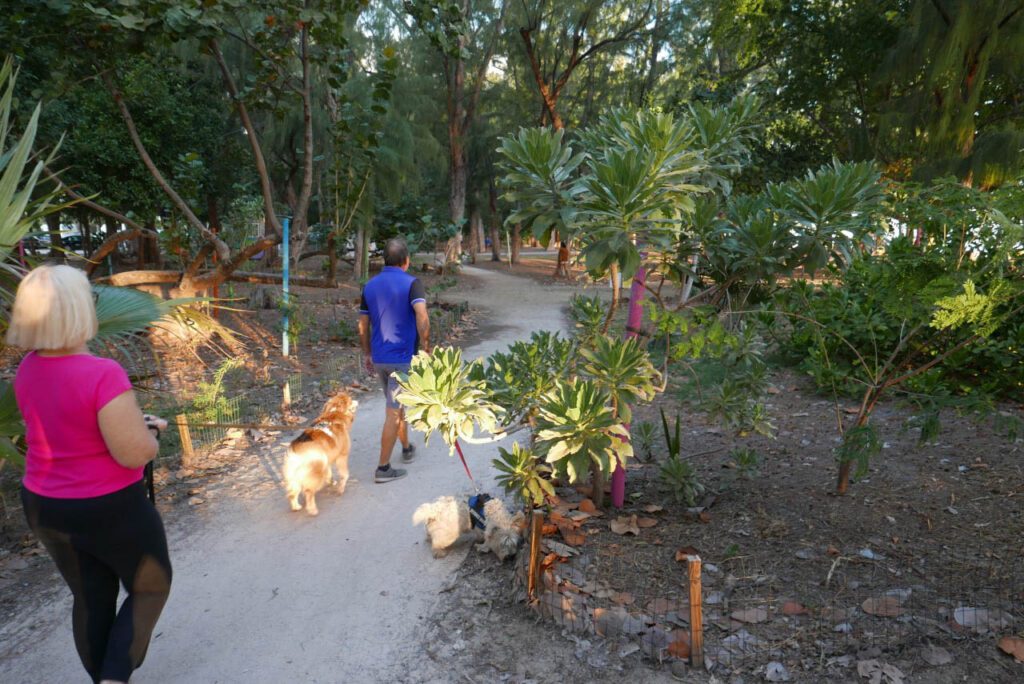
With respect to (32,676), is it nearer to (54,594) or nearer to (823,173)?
(54,594)

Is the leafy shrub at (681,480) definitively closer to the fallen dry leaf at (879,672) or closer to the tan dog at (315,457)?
the fallen dry leaf at (879,672)

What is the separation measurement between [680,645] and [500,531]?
1314 mm

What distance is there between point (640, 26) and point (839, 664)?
21142mm

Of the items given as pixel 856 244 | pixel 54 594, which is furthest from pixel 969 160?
pixel 54 594

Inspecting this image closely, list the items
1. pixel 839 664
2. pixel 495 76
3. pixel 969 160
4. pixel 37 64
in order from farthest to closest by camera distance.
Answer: pixel 495 76
pixel 37 64
pixel 969 160
pixel 839 664

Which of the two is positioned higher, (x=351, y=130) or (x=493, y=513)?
(x=351, y=130)

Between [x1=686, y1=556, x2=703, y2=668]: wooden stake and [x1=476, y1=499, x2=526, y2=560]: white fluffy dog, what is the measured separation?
1.27 meters

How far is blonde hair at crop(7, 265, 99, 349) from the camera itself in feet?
7.44

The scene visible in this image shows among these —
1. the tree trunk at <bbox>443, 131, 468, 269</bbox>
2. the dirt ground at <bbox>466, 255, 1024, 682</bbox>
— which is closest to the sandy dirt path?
the dirt ground at <bbox>466, 255, 1024, 682</bbox>

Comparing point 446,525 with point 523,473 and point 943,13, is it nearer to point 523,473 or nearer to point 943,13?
point 523,473

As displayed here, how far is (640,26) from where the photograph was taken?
67.5 feet

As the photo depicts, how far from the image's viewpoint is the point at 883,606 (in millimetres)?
3318

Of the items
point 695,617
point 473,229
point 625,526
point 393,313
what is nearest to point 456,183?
point 473,229

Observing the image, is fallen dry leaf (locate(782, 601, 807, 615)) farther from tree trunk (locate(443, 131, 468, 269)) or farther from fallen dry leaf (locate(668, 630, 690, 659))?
tree trunk (locate(443, 131, 468, 269))
